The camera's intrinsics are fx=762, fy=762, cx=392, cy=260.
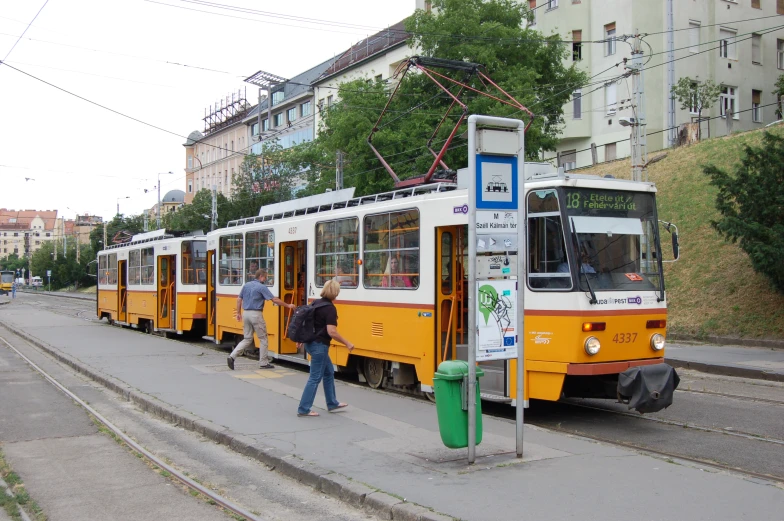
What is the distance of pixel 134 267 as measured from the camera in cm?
2619

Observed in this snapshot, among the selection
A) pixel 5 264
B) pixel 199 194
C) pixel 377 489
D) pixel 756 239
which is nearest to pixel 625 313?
pixel 377 489

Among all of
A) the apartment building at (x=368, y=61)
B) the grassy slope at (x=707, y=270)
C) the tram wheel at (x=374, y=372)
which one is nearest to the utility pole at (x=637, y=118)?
the grassy slope at (x=707, y=270)

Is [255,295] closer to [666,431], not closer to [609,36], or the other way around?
[666,431]

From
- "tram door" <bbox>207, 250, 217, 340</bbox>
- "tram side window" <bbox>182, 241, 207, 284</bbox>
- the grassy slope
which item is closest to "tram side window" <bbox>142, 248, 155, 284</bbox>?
"tram side window" <bbox>182, 241, 207, 284</bbox>

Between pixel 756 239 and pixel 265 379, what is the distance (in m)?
12.1

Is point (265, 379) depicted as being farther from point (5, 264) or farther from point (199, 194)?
point (5, 264)

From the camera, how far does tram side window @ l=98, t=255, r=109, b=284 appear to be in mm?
30406

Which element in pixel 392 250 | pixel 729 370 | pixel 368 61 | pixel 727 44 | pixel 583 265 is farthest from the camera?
pixel 368 61

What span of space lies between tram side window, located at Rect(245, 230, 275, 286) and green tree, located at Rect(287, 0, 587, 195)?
388 inches

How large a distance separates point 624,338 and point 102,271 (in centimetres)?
2625

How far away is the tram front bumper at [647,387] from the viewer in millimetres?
8578

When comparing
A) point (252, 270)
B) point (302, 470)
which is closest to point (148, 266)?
point (252, 270)

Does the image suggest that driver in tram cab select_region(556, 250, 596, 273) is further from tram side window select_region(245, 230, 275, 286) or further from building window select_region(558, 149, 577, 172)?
building window select_region(558, 149, 577, 172)

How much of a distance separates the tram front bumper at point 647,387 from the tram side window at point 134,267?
20.1m
